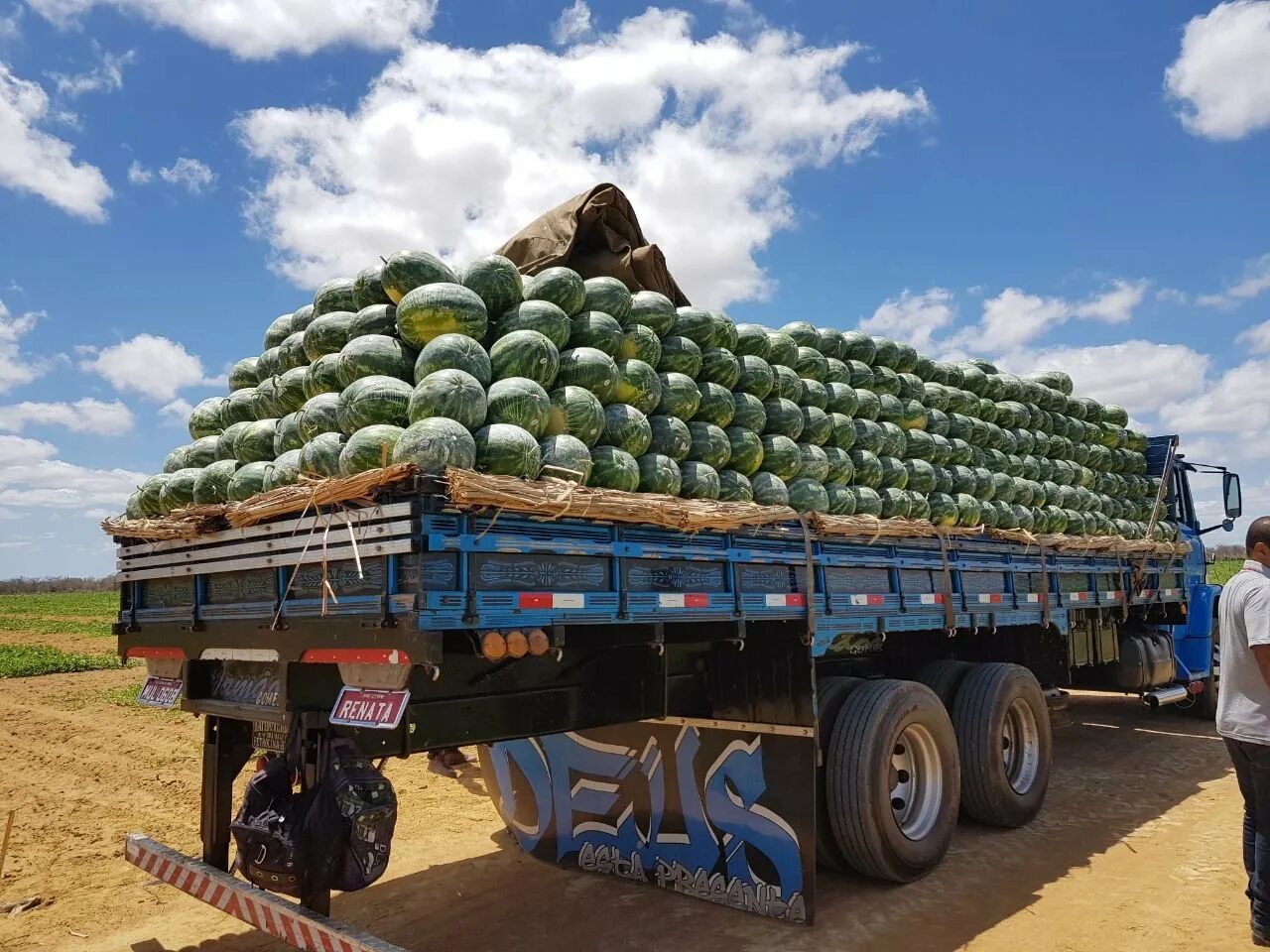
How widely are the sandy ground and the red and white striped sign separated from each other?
2428mm

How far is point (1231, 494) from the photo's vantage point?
40.7 feet

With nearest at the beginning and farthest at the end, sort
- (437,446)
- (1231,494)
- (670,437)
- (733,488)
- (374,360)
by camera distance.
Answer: (437,446)
(374,360)
(670,437)
(733,488)
(1231,494)

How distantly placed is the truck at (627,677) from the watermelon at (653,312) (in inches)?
59.8

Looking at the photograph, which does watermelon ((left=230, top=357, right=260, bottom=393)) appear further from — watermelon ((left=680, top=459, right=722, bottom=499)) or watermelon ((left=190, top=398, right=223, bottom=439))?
watermelon ((left=680, top=459, right=722, bottom=499))

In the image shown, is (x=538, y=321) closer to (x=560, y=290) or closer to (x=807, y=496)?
(x=560, y=290)

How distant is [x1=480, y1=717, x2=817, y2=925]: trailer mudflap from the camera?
552cm

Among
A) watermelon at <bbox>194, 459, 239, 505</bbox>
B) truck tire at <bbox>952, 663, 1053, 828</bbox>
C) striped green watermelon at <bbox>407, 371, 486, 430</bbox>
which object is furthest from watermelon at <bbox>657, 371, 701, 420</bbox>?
truck tire at <bbox>952, 663, 1053, 828</bbox>

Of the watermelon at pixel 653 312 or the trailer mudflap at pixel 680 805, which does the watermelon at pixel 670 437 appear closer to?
the watermelon at pixel 653 312

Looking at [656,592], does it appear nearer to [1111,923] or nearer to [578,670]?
[578,670]

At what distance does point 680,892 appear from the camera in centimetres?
605

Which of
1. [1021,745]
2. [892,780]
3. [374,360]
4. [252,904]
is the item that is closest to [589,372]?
[374,360]

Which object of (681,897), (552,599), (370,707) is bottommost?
(681,897)

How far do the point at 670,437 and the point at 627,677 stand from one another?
1.44 meters

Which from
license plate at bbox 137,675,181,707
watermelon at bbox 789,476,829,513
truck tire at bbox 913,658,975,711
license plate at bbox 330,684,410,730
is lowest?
truck tire at bbox 913,658,975,711
